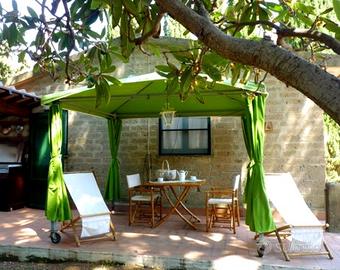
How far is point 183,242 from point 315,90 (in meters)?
4.66

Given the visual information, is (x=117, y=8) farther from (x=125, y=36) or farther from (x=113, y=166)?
(x=113, y=166)

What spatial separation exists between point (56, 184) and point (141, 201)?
5.90ft

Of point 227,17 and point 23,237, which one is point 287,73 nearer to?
point 227,17

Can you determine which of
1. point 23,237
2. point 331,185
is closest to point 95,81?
point 23,237

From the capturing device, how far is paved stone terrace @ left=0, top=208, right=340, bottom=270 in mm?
4307

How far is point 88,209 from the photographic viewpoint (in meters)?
5.34

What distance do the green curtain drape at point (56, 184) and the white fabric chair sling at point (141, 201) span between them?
4.64 feet

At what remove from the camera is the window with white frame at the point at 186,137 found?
7.83 metres

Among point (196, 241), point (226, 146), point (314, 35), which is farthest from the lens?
point (226, 146)

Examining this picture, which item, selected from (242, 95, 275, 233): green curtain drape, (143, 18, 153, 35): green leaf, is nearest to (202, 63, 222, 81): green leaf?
(143, 18, 153, 35): green leaf

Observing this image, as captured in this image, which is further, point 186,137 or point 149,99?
point 186,137

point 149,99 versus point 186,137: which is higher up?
point 149,99

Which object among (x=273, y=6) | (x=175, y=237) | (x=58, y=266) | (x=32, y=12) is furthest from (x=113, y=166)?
(x=273, y=6)

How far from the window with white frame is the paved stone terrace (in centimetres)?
204
